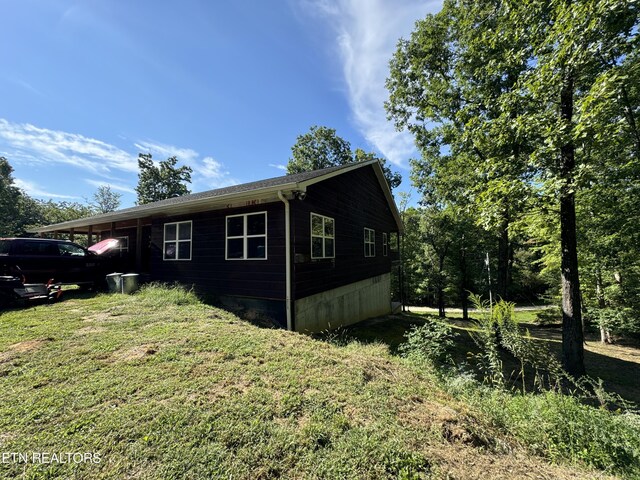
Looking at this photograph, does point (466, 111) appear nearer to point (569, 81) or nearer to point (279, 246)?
point (569, 81)

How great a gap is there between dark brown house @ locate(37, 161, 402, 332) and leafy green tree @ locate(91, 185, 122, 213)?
137ft

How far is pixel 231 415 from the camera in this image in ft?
8.99

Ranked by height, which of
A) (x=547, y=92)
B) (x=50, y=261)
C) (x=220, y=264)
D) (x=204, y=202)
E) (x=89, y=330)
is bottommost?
(x=89, y=330)

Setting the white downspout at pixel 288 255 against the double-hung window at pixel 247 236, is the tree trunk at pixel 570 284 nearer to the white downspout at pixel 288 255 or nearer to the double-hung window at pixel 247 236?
the white downspout at pixel 288 255

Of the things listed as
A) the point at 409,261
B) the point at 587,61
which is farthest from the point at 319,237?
the point at 409,261

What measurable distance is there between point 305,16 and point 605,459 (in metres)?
11.9

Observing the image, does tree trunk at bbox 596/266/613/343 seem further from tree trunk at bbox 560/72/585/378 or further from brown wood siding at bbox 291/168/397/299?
brown wood siding at bbox 291/168/397/299

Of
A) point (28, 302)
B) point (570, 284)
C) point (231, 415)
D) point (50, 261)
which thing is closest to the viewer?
point (231, 415)

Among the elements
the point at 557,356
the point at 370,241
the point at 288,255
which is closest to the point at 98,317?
the point at 288,255

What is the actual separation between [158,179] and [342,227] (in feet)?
109

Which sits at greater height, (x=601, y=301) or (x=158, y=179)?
(x=158, y=179)

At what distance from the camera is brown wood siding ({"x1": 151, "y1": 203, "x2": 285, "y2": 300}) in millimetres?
7234

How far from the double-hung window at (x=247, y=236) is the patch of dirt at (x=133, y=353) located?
3.61 meters

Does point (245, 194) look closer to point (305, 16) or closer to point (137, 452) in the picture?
point (137, 452)
